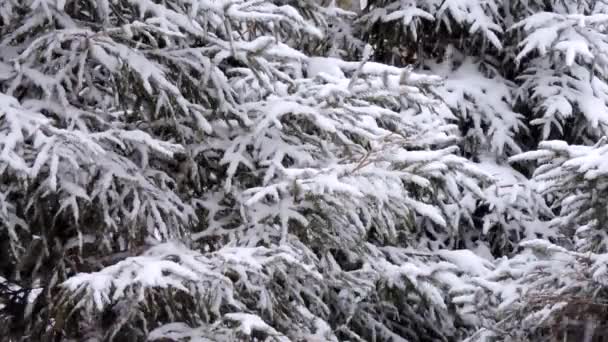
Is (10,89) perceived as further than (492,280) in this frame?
No

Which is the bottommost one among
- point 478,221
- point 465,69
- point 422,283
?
point 478,221

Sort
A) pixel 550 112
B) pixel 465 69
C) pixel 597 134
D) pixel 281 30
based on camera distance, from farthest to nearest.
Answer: pixel 465 69, pixel 597 134, pixel 550 112, pixel 281 30

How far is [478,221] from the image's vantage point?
5414 millimetres

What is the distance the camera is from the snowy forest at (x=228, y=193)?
2.84 meters

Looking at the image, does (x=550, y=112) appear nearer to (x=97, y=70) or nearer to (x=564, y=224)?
(x=564, y=224)

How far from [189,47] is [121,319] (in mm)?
1428

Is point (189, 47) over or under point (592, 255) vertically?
over

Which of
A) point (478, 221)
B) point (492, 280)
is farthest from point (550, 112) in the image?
point (492, 280)

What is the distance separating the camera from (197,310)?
2873 millimetres

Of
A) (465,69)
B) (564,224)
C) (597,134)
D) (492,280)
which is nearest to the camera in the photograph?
(564,224)

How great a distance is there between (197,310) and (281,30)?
171 centimetres

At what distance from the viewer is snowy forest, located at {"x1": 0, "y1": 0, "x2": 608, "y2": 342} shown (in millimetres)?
2842

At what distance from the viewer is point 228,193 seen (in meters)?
3.48

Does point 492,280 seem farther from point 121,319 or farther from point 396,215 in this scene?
point 121,319
